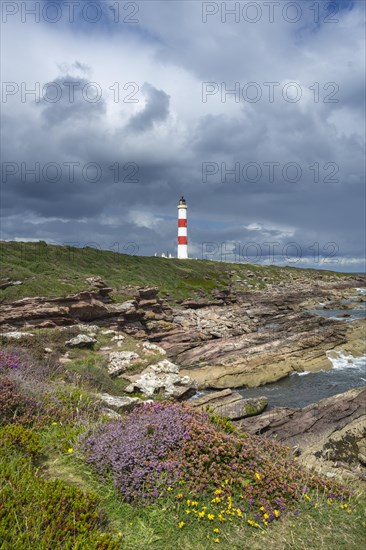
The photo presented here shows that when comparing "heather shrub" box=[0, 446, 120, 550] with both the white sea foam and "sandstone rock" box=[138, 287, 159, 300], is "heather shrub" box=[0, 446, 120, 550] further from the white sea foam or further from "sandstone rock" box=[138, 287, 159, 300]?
"sandstone rock" box=[138, 287, 159, 300]

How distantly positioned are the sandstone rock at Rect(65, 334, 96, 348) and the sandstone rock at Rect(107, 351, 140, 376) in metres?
1.65

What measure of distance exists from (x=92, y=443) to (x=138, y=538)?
82.0 inches

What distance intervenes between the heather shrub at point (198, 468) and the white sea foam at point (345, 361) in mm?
26405

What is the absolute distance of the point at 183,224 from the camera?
10894 centimetres

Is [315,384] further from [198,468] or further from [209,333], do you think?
[198,468]

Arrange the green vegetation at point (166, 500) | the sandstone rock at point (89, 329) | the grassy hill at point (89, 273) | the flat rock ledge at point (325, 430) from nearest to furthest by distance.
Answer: the green vegetation at point (166, 500), the flat rock ledge at point (325, 430), the sandstone rock at point (89, 329), the grassy hill at point (89, 273)

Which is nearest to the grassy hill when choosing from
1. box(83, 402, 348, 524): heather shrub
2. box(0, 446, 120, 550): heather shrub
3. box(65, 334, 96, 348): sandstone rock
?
box(65, 334, 96, 348): sandstone rock

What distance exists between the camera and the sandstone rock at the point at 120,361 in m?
20.9

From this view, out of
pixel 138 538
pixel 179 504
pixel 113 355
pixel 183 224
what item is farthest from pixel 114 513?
pixel 183 224

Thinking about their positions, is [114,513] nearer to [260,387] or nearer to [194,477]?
[194,477]

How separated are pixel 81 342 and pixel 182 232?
3443 inches

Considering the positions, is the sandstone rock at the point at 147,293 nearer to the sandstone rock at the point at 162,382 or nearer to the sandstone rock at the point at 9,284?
the sandstone rock at the point at 9,284

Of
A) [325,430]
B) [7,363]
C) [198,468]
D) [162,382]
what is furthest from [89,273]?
[198,468]

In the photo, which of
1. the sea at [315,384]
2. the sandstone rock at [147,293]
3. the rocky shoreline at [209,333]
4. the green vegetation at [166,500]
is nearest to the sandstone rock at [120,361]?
the rocky shoreline at [209,333]
